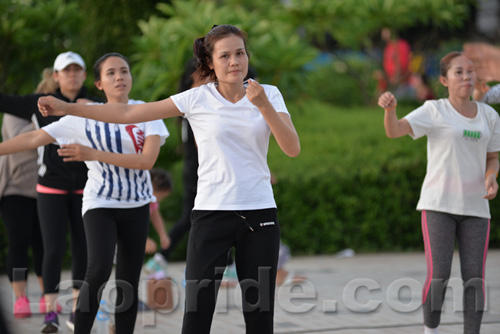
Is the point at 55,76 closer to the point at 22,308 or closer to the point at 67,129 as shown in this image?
the point at 67,129

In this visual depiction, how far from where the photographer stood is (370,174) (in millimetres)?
9891

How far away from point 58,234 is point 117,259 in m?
0.95

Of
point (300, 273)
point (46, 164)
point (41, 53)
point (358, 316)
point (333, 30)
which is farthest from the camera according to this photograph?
point (333, 30)

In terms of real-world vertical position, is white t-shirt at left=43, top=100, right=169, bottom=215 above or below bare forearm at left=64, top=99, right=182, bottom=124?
below

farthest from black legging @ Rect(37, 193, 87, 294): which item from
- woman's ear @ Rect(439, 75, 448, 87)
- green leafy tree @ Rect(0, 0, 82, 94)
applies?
green leafy tree @ Rect(0, 0, 82, 94)

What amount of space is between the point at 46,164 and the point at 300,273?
3.62m

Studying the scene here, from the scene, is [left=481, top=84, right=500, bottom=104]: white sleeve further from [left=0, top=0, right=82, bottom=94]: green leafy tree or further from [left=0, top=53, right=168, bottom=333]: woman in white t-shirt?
[left=0, top=0, right=82, bottom=94]: green leafy tree

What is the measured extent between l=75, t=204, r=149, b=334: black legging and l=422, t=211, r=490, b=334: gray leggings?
1757 mm

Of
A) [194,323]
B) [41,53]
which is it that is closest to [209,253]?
[194,323]

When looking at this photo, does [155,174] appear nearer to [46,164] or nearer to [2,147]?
[46,164]

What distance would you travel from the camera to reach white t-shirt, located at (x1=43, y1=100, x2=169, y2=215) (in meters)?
4.80

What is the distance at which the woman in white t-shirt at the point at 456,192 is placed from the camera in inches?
199

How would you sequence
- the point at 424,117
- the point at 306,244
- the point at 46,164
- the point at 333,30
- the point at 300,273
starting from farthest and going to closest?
the point at 333,30, the point at 306,244, the point at 300,273, the point at 46,164, the point at 424,117

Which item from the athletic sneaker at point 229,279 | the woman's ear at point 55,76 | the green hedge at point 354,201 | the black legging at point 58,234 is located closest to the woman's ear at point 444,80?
the black legging at point 58,234
